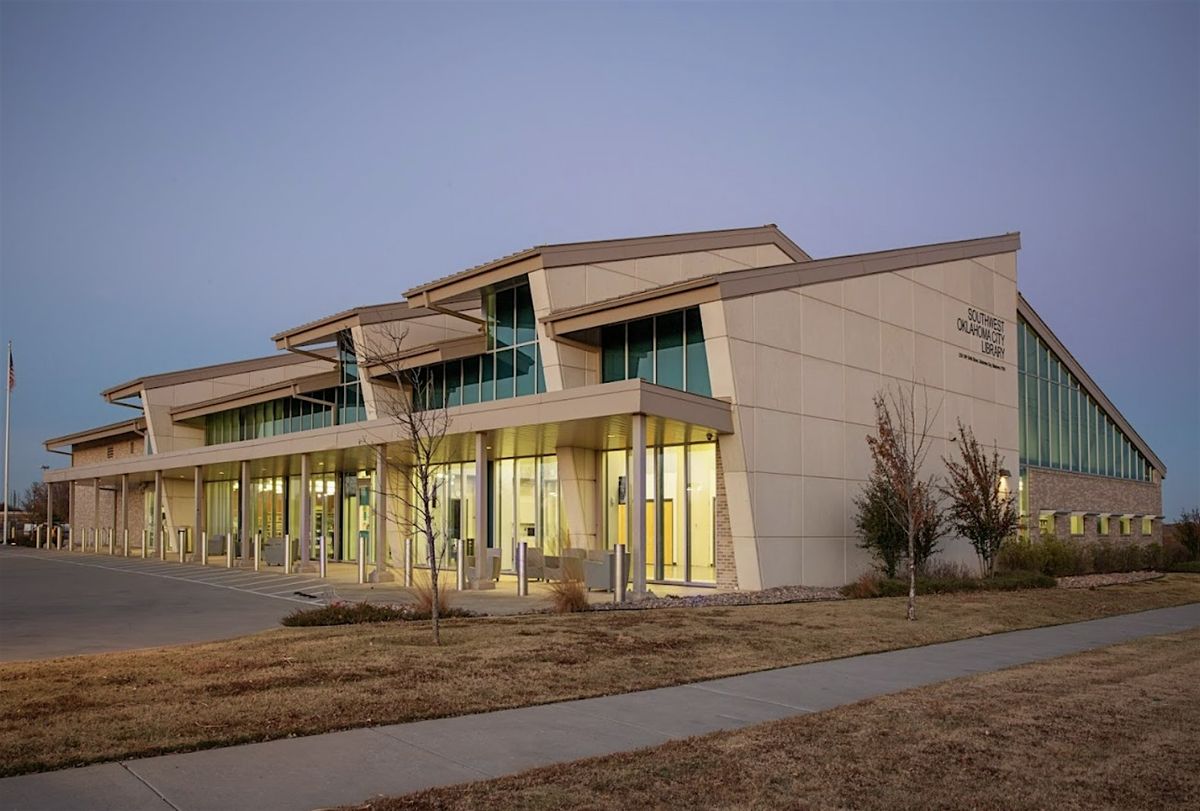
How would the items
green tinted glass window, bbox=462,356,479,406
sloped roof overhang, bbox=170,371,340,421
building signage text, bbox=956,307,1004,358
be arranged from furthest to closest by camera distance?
sloped roof overhang, bbox=170,371,340,421 → building signage text, bbox=956,307,1004,358 → green tinted glass window, bbox=462,356,479,406

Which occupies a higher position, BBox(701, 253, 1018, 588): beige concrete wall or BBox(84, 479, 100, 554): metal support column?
BBox(701, 253, 1018, 588): beige concrete wall

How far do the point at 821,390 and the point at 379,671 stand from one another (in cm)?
1665

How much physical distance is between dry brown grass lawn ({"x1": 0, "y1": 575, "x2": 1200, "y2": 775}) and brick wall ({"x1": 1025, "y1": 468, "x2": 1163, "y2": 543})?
1918cm

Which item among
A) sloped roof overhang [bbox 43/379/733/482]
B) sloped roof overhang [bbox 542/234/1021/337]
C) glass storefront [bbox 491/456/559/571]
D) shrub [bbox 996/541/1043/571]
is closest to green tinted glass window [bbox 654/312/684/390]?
sloped roof overhang [bbox 542/234/1021/337]

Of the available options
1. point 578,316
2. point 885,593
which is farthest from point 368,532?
point 885,593

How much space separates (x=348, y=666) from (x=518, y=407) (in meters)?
11.2

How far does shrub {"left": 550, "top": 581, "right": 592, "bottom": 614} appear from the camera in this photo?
1738cm

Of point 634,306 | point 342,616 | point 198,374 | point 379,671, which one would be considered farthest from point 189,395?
point 379,671

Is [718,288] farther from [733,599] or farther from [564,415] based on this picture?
[733,599]

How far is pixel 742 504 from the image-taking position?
22250 millimetres

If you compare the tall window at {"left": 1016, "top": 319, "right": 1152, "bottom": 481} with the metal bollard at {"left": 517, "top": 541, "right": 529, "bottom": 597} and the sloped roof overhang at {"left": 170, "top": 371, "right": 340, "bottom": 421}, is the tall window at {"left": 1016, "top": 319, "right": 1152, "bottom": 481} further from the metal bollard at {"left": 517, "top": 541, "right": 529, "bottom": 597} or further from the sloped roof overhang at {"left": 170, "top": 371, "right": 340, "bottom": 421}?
the sloped roof overhang at {"left": 170, "top": 371, "right": 340, "bottom": 421}

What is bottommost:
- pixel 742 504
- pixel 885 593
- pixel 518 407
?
pixel 885 593

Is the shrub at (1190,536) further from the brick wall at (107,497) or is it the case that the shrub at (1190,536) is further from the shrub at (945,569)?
the brick wall at (107,497)

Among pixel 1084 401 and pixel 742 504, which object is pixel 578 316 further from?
pixel 1084 401
